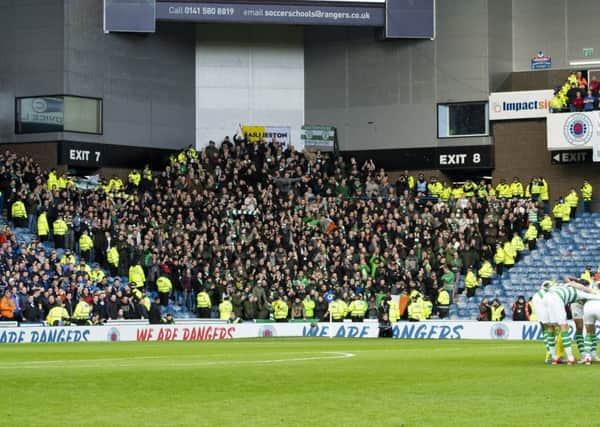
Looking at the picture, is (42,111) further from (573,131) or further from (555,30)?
(555,30)

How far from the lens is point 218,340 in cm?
4944

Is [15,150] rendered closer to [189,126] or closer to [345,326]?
[189,126]

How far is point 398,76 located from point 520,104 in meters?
7.03

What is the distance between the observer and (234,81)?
237ft

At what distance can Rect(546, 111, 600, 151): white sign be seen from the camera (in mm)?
63219

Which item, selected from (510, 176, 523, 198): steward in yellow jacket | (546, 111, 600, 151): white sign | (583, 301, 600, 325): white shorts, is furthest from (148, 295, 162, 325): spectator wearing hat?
(583, 301, 600, 325): white shorts

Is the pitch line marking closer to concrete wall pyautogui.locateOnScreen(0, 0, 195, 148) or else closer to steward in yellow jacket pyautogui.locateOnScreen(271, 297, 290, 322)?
steward in yellow jacket pyautogui.locateOnScreen(271, 297, 290, 322)

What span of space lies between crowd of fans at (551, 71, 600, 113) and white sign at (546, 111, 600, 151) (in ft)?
1.12

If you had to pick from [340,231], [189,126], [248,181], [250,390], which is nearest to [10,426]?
[250,390]

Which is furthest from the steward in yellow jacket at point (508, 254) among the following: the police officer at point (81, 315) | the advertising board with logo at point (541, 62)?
the police officer at point (81, 315)

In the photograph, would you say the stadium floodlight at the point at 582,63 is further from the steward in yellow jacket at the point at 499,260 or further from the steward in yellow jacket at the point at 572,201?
the steward in yellow jacket at the point at 499,260

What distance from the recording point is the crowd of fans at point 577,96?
63.3 m

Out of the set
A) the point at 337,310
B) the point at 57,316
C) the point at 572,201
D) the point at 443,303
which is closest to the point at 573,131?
the point at 572,201

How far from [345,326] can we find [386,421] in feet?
116
